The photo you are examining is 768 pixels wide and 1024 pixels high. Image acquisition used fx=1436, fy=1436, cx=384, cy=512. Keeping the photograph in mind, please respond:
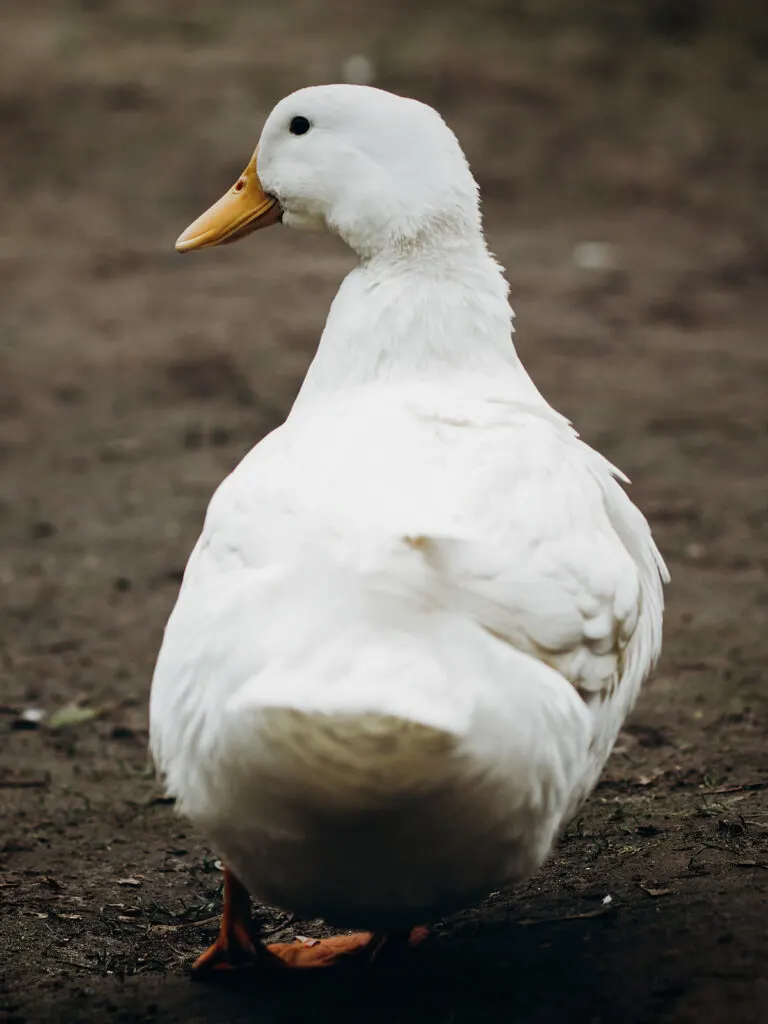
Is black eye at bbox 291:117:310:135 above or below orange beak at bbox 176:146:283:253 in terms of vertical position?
above

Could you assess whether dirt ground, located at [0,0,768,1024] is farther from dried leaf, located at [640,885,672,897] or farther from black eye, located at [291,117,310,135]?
black eye, located at [291,117,310,135]

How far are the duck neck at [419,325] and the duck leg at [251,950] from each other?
1102mm

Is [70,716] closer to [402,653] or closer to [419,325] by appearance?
[419,325]

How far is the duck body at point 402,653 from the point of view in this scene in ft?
7.39

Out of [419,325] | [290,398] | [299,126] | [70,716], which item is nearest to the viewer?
[419,325]

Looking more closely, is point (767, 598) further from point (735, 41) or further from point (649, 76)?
point (735, 41)

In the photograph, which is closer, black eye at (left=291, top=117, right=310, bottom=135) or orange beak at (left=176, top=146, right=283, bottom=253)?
black eye at (left=291, top=117, right=310, bottom=135)

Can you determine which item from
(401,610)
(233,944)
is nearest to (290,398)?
(233,944)

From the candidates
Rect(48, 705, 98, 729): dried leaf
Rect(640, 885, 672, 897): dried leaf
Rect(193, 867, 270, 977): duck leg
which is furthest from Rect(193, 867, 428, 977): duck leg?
Rect(48, 705, 98, 729): dried leaf

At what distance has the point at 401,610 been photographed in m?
2.34

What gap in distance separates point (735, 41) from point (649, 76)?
1151mm

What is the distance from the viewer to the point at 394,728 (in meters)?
2.17

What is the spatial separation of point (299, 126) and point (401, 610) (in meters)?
1.50

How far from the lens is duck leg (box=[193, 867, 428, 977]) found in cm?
303
